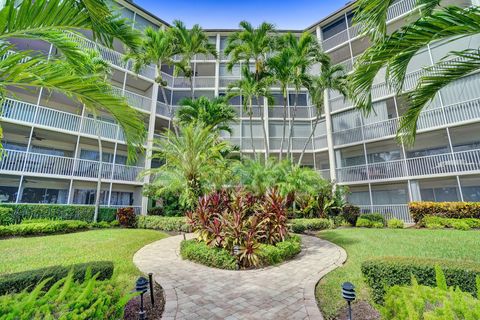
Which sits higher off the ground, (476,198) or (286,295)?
(476,198)

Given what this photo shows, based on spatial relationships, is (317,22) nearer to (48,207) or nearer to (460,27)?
(460,27)

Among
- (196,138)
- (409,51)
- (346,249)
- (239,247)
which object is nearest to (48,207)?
(196,138)

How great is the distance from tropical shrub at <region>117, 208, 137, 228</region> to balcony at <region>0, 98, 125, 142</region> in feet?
19.6

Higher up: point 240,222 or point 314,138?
point 314,138

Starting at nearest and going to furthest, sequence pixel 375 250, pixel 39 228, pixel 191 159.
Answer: pixel 375 250, pixel 191 159, pixel 39 228

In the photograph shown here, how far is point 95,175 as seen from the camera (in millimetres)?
17453

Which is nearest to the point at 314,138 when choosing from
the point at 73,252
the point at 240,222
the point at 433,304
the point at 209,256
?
the point at 240,222

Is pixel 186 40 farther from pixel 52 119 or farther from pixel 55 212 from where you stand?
pixel 55 212

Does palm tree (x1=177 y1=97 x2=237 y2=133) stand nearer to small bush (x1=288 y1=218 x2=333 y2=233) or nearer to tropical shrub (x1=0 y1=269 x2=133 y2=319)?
small bush (x1=288 y1=218 x2=333 y2=233)

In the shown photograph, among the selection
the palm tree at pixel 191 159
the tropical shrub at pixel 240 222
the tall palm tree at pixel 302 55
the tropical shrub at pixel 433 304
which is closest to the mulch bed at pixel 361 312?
the tropical shrub at pixel 433 304

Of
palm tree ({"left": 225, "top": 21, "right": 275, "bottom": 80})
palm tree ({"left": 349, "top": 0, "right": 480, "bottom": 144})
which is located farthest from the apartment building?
palm tree ({"left": 349, "top": 0, "right": 480, "bottom": 144})

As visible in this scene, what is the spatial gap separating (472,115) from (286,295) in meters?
17.3

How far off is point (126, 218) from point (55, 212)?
4.00 meters

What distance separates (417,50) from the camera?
148 inches
